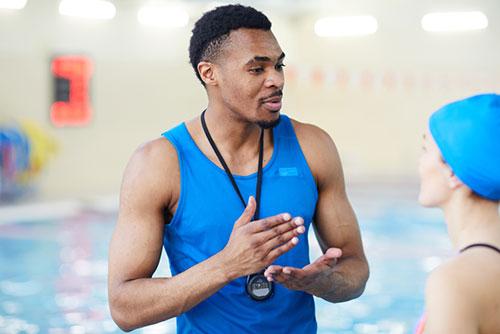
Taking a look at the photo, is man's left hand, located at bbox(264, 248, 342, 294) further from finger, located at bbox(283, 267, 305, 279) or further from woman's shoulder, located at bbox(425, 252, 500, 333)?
woman's shoulder, located at bbox(425, 252, 500, 333)

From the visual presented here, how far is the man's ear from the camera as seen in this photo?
300cm

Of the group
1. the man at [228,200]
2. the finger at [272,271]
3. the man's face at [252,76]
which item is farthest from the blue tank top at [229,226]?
the finger at [272,271]

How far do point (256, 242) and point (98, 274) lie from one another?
7076 millimetres

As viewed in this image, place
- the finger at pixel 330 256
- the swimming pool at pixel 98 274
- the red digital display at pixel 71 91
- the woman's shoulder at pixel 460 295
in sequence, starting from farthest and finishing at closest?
the red digital display at pixel 71 91 < the swimming pool at pixel 98 274 < the finger at pixel 330 256 < the woman's shoulder at pixel 460 295

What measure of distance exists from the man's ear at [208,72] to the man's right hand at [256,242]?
630 millimetres

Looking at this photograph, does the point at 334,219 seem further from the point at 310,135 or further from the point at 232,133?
the point at 232,133

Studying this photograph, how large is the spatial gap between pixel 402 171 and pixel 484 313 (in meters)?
18.5

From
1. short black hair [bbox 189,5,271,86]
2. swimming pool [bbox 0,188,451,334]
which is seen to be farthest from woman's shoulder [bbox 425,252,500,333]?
swimming pool [bbox 0,188,451,334]

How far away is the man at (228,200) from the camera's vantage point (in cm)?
273

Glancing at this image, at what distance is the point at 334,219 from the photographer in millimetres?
3016

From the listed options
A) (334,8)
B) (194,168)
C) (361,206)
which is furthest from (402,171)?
(194,168)

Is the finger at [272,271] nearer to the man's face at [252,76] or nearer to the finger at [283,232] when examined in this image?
the finger at [283,232]

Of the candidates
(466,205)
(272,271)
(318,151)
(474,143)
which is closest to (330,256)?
(272,271)

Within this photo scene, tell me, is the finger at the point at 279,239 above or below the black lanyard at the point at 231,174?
below
